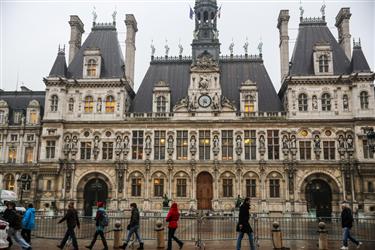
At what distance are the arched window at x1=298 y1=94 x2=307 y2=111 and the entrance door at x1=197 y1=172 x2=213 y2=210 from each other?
13162 millimetres

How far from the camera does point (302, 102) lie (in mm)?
45594

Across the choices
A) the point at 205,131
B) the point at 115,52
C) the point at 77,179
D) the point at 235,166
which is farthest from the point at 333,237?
the point at 115,52

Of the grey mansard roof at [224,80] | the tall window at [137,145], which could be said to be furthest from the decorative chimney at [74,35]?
the tall window at [137,145]

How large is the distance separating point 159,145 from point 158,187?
483 cm

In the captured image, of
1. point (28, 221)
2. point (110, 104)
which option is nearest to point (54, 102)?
point (110, 104)

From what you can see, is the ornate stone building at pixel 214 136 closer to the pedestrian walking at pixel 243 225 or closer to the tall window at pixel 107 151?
the tall window at pixel 107 151

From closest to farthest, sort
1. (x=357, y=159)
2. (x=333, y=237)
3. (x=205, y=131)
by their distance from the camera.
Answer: (x=333, y=237) < (x=357, y=159) < (x=205, y=131)

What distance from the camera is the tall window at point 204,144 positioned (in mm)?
45031

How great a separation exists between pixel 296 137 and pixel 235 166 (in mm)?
7696

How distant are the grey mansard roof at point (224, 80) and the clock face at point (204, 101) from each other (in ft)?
9.67

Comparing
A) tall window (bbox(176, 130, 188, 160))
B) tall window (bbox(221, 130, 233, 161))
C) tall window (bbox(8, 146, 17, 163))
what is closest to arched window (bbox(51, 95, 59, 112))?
tall window (bbox(8, 146, 17, 163))

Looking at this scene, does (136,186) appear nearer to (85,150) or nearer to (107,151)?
(107,151)

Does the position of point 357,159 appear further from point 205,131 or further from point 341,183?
point 205,131

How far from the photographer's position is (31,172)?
49875 mm
